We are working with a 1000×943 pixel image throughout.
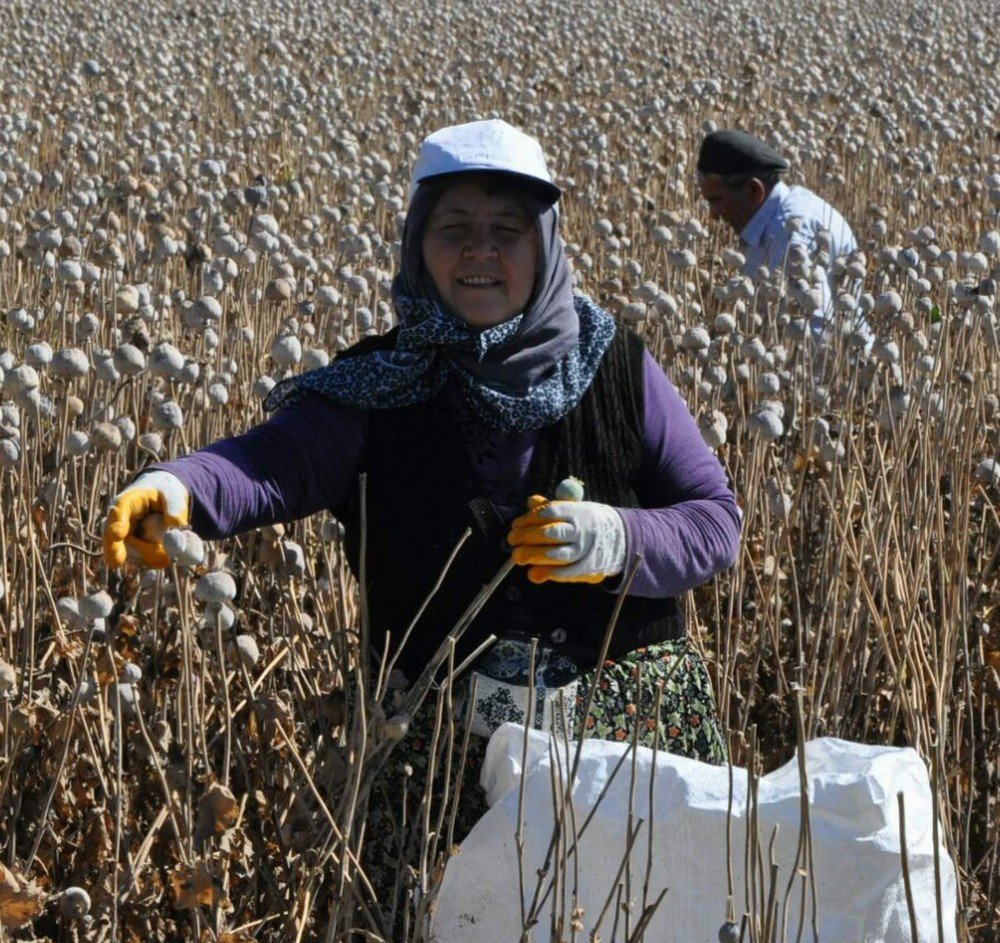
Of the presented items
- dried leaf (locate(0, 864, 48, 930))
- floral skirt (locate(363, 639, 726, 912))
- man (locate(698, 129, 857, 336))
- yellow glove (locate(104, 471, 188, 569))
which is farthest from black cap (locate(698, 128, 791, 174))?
dried leaf (locate(0, 864, 48, 930))

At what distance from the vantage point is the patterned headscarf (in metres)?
1.96

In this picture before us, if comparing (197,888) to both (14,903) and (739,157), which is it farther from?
(739,157)

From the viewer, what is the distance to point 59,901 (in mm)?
1927

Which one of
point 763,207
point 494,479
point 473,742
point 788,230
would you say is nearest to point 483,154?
point 494,479

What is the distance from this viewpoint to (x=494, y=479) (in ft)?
6.56

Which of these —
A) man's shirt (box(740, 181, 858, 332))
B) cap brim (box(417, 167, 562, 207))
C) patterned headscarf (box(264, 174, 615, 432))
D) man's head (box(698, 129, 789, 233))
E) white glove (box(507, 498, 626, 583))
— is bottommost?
white glove (box(507, 498, 626, 583))

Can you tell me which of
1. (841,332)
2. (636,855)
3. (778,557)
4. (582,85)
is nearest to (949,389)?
(841,332)

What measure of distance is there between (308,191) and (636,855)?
4.11 metres

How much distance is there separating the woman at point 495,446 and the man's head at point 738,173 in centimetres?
293

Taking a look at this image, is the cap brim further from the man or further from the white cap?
the man

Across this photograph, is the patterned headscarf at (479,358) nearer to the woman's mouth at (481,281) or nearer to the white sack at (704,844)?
the woman's mouth at (481,281)

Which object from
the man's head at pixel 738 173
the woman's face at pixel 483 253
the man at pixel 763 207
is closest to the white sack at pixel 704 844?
the woman's face at pixel 483 253

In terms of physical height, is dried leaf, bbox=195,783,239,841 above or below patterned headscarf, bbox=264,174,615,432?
below

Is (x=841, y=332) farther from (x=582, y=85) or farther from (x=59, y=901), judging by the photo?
(x=582, y=85)
